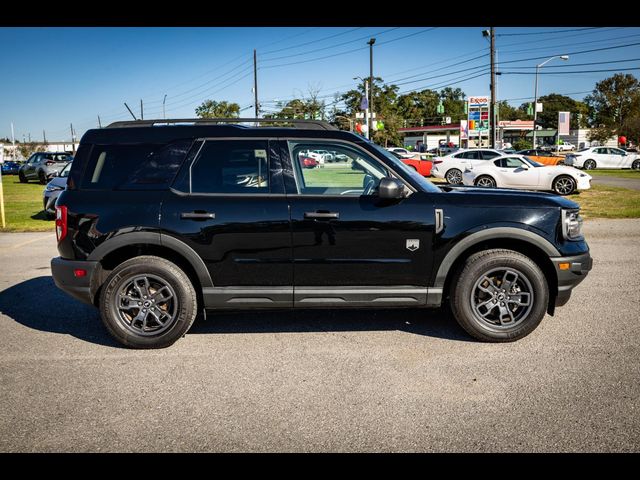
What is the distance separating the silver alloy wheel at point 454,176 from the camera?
894 inches

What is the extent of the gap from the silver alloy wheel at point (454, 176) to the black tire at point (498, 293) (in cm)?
1846

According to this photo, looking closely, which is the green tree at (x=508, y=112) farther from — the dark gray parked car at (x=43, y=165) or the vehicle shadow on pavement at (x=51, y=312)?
the vehicle shadow on pavement at (x=51, y=312)

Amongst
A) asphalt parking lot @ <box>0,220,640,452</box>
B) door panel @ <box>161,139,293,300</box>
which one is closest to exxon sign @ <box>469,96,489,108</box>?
asphalt parking lot @ <box>0,220,640,452</box>

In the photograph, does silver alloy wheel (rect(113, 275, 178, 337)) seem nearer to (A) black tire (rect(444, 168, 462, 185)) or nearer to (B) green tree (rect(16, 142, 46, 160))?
(A) black tire (rect(444, 168, 462, 185))

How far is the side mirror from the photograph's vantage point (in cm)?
451

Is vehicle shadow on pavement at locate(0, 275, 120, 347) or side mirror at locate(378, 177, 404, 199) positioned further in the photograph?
vehicle shadow on pavement at locate(0, 275, 120, 347)

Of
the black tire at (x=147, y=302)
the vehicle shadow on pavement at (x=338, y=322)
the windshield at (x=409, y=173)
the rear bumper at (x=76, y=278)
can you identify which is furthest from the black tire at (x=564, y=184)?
the rear bumper at (x=76, y=278)

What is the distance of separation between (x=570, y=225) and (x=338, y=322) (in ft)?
7.70

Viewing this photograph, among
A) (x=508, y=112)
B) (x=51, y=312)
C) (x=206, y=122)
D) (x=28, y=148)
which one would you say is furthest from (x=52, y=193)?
(x=508, y=112)

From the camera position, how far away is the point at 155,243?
15.3 feet

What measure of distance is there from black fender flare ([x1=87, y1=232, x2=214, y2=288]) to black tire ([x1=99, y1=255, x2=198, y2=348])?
15 centimetres

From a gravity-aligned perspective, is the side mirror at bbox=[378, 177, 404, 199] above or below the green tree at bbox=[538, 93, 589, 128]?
below

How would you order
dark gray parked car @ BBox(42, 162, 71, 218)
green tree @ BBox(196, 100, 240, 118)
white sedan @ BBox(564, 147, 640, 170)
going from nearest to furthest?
dark gray parked car @ BBox(42, 162, 71, 218) → white sedan @ BBox(564, 147, 640, 170) → green tree @ BBox(196, 100, 240, 118)

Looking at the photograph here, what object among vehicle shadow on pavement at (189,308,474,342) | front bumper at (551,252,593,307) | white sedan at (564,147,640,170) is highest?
white sedan at (564,147,640,170)
